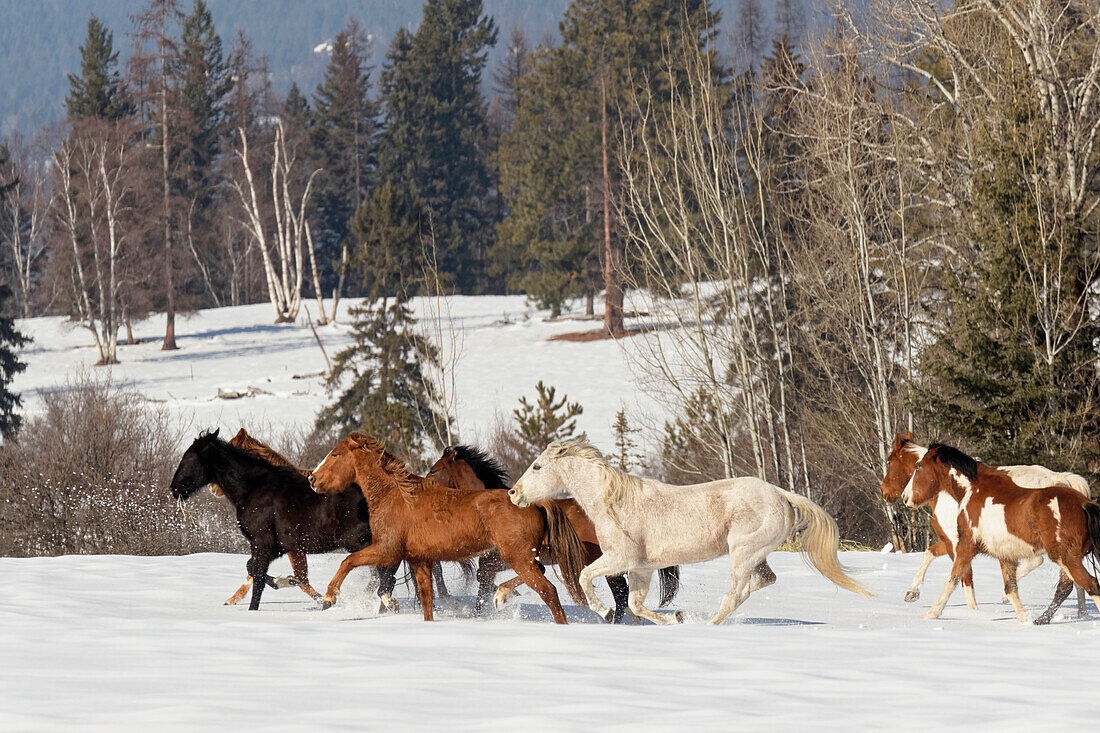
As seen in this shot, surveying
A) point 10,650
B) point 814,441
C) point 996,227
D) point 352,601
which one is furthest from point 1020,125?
point 10,650

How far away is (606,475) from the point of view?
302 inches

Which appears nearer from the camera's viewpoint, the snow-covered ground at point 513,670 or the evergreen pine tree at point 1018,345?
the snow-covered ground at point 513,670

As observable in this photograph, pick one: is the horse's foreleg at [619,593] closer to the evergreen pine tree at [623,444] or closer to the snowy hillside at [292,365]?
the evergreen pine tree at [623,444]

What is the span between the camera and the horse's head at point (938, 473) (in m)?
8.41

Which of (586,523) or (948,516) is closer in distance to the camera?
(586,523)

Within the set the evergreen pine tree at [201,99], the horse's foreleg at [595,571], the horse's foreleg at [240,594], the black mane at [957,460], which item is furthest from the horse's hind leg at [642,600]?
the evergreen pine tree at [201,99]

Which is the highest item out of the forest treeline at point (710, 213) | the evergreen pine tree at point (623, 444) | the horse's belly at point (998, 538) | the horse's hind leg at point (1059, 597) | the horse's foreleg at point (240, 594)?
the forest treeline at point (710, 213)

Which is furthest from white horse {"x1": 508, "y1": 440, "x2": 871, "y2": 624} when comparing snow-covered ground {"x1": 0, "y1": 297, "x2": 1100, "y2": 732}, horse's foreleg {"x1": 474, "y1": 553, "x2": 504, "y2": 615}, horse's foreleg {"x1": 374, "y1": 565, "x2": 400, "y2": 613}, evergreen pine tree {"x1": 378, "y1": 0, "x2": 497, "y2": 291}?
evergreen pine tree {"x1": 378, "y1": 0, "x2": 497, "y2": 291}

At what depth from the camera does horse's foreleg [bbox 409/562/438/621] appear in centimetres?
754

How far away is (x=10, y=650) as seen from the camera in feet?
19.1

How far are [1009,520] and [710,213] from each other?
35.5 feet

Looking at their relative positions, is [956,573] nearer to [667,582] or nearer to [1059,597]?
[1059,597]

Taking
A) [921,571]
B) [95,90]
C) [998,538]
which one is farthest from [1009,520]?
A: [95,90]

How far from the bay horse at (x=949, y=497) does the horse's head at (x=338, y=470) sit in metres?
3.96
